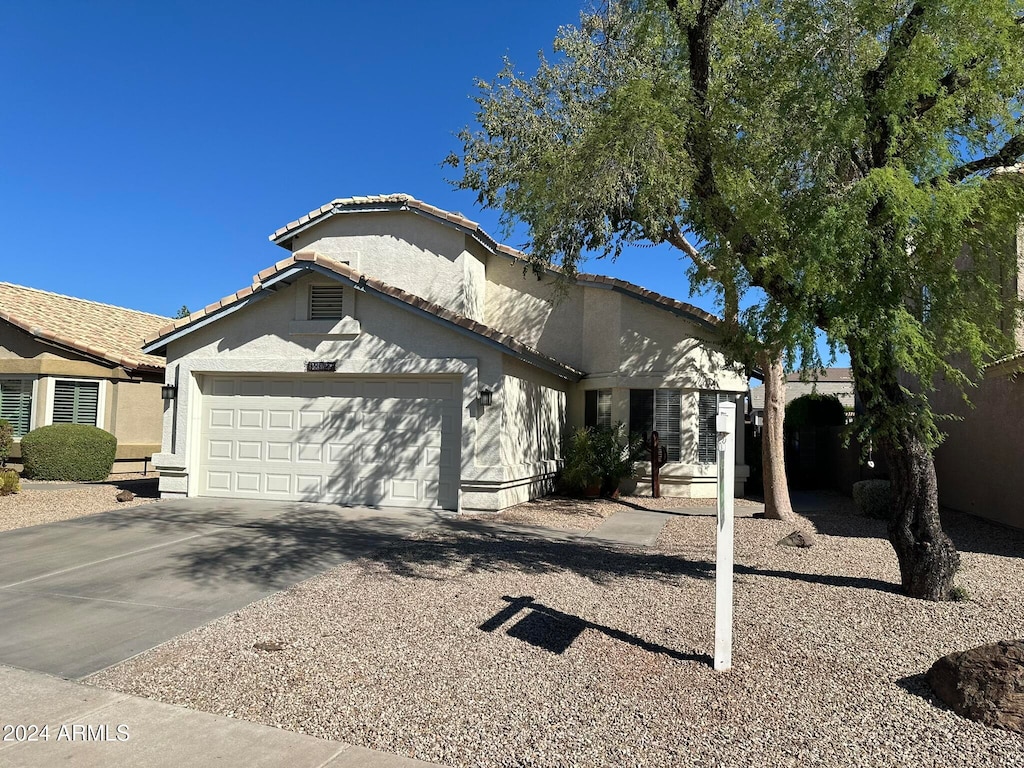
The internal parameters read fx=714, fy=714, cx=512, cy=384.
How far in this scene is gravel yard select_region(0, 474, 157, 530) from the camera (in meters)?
11.2

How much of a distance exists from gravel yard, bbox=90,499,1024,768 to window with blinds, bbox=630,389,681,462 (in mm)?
7655

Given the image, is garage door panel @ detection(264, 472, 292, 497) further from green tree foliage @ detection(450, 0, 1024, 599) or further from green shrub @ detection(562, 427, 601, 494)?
green tree foliage @ detection(450, 0, 1024, 599)

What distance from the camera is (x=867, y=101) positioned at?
6.79 metres

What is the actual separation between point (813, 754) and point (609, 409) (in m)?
12.8

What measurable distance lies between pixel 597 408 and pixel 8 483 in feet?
39.6

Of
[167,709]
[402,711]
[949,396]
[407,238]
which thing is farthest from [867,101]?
[407,238]

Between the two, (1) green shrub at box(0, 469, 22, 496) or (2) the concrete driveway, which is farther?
(1) green shrub at box(0, 469, 22, 496)

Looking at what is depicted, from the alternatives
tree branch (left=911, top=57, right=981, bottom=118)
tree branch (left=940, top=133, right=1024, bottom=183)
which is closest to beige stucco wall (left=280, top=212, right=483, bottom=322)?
tree branch (left=911, top=57, right=981, bottom=118)

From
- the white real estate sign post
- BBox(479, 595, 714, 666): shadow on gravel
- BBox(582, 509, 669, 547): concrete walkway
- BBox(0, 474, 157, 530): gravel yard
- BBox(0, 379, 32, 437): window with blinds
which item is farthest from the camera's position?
BBox(0, 379, 32, 437): window with blinds

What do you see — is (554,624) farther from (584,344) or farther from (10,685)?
(584,344)

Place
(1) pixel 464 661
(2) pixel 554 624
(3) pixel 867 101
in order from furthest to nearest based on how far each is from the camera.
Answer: (3) pixel 867 101, (2) pixel 554 624, (1) pixel 464 661

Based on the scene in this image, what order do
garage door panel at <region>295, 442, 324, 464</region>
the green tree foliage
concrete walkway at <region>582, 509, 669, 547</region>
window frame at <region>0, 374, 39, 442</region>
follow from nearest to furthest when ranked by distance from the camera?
the green tree foliage → concrete walkway at <region>582, 509, 669, 547</region> → garage door panel at <region>295, 442, 324, 464</region> → window frame at <region>0, 374, 39, 442</region>

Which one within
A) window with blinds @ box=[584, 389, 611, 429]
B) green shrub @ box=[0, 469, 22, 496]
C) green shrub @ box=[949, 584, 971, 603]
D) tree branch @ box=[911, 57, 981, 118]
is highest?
tree branch @ box=[911, 57, 981, 118]

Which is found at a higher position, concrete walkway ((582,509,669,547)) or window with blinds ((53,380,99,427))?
window with blinds ((53,380,99,427))
